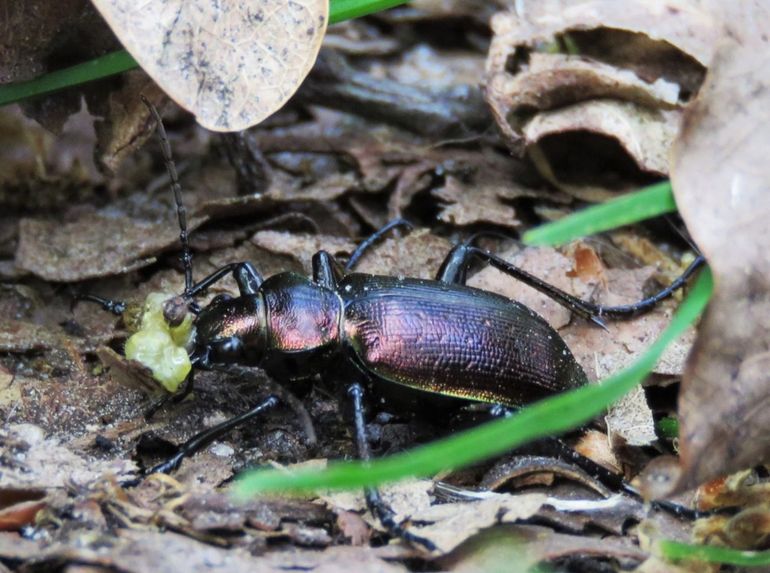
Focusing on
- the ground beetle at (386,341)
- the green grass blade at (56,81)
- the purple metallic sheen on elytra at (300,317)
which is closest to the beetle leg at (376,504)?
the ground beetle at (386,341)

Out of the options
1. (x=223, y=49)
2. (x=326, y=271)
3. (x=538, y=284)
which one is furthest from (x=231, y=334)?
(x=538, y=284)

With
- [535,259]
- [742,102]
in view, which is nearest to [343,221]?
[535,259]

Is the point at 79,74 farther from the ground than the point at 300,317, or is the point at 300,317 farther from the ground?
the point at 79,74

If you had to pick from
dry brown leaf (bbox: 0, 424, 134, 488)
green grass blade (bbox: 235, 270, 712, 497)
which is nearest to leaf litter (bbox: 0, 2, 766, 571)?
dry brown leaf (bbox: 0, 424, 134, 488)

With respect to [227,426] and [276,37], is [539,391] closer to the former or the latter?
[227,426]

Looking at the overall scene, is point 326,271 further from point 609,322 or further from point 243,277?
point 609,322

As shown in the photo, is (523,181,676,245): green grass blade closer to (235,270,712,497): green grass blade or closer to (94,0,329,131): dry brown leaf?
(235,270,712,497): green grass blade

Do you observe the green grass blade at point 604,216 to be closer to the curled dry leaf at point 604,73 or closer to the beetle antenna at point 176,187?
the beetle antenna at point 176,187
